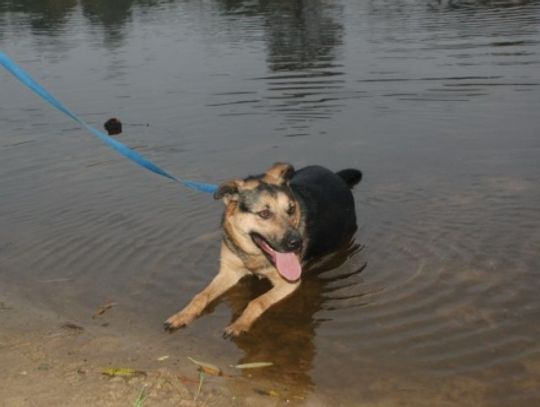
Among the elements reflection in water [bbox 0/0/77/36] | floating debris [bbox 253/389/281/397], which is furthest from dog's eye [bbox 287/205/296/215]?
reflection in water [bbox 0/0/77/36]

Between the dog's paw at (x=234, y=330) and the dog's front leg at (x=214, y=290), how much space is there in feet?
1.39

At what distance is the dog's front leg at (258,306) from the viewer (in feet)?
18.3

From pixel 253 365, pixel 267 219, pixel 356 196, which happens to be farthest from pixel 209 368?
pixel 356 196

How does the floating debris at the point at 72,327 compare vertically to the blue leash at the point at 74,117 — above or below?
below

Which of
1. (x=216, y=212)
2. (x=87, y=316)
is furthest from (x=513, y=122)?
(x=87, y=316)

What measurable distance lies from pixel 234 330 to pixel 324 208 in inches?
84.3

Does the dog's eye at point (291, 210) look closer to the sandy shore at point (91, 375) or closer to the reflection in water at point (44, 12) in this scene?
the sandy shore at point (91, 375)

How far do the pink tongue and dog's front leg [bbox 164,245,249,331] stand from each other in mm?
524

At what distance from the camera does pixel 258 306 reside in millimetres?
5848

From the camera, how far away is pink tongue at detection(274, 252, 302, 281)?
6004 millimetres

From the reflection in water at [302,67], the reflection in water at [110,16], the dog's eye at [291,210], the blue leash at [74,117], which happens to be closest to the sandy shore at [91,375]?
the blue leash at [74,117]

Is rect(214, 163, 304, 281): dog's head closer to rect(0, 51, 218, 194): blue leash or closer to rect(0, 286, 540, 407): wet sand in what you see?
rect(0, 51, 218, 194): blue leash

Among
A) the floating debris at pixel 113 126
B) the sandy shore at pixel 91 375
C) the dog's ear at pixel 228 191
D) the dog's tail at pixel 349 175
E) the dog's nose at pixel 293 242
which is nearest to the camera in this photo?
the sandy shore at pixel 91 375

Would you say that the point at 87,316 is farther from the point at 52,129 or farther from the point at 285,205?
the point at 52,129
